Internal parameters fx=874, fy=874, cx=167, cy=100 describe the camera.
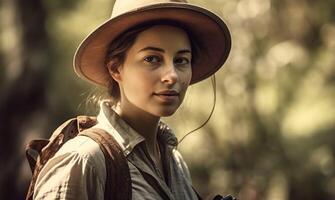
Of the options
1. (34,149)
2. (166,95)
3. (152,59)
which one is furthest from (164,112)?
(34,149)

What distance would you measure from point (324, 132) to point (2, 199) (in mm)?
4468

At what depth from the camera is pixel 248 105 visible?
1112 centimetres

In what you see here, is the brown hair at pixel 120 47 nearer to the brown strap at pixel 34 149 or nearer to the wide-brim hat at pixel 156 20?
the wide-brim hat at pixel 156 20

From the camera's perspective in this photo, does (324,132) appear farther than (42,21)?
Yes

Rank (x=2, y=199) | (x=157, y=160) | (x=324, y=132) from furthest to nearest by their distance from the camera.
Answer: (x=324, y=132)
(x=2, y=199)
(x=157, y=160)

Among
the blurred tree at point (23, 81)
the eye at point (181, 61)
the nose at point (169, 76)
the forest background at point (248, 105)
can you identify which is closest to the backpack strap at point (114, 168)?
the nose at point (169, 76)

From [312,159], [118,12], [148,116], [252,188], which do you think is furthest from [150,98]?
[312,159]

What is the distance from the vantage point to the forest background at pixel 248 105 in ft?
33.8

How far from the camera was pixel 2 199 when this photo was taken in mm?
9820

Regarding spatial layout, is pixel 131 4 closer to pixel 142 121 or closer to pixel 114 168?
pixel 142 121

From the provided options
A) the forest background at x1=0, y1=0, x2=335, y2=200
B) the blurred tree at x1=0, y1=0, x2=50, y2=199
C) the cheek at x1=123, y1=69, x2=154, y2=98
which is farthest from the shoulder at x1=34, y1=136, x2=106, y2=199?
the blurred tree at x1=0, y1=0, x2=50, y2=199

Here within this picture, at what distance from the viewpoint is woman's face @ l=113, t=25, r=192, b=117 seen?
117 inches

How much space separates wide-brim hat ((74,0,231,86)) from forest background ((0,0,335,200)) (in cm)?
614

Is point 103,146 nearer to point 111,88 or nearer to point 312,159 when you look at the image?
point 111,88
